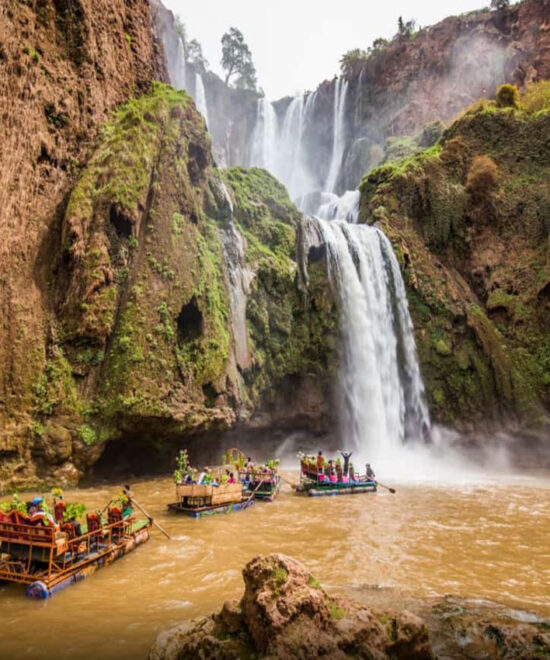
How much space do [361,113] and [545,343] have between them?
123ft

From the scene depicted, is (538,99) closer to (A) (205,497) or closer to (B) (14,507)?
(A) (205,497)

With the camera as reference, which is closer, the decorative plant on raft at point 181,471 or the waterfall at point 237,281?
the decorative plant on raft at point 181,471

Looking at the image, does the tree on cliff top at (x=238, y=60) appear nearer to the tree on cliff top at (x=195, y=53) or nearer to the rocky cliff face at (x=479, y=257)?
the tree on cliff top at (x=195, y=53)

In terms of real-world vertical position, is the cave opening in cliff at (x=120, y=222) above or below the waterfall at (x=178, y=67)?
below

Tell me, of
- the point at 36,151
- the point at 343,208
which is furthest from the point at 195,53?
the point at 36,151

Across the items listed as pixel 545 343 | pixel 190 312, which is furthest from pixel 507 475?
pixel 190 312

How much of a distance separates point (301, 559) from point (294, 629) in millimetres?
5713

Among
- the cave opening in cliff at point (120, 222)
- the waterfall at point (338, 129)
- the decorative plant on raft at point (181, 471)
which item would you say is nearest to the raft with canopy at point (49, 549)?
the decorative plant on raft at point (181, 471)

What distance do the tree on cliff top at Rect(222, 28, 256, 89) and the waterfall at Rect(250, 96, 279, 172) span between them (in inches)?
340

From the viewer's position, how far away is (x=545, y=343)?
91.8 ft

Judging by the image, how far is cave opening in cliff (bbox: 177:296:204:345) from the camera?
21.7 meters

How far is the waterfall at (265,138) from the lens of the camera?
190 feet

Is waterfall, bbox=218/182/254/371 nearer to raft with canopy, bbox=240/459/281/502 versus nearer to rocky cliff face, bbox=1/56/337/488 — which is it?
rocky cliff face, bbox=1/56/337/488

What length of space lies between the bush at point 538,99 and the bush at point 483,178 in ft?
19.0
